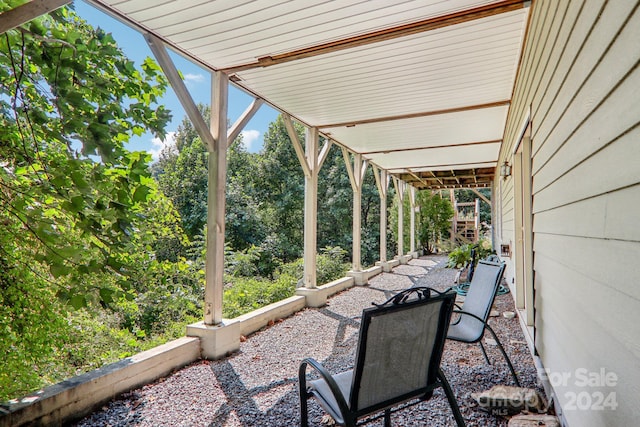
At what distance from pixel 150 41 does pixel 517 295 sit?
4.66 m

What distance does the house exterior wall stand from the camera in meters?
0.98

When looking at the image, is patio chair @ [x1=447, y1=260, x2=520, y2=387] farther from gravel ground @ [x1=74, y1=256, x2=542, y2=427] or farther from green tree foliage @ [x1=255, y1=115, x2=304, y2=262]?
green tree foliage @ [x1=255, y1=115, x2=304, y2=262]

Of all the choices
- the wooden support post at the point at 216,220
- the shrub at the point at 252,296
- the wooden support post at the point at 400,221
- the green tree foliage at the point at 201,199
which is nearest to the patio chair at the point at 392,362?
the wooden support post at the point at 216,220

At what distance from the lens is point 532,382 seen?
252 centimetres

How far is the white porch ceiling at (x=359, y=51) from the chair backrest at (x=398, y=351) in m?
2.06

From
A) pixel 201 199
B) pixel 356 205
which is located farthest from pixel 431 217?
pixel 201 199

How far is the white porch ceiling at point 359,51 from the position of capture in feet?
8.20

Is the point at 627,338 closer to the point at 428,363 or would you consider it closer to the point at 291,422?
the point at 428,363

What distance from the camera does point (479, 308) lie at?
9.36ft

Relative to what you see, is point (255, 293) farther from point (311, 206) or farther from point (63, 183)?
point (63, 183)

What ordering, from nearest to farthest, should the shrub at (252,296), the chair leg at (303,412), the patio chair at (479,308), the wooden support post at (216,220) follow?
the chair leg at (303,412) < the patio chair at (479,308) < the wooden support post at (216,220) < the shrub at (252,296)

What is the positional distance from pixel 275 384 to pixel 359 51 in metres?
2.88

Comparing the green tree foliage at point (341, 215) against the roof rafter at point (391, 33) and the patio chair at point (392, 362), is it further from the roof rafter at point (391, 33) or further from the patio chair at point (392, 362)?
the patio chair at point (392, 362)

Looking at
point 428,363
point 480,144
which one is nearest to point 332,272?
point 480,144
